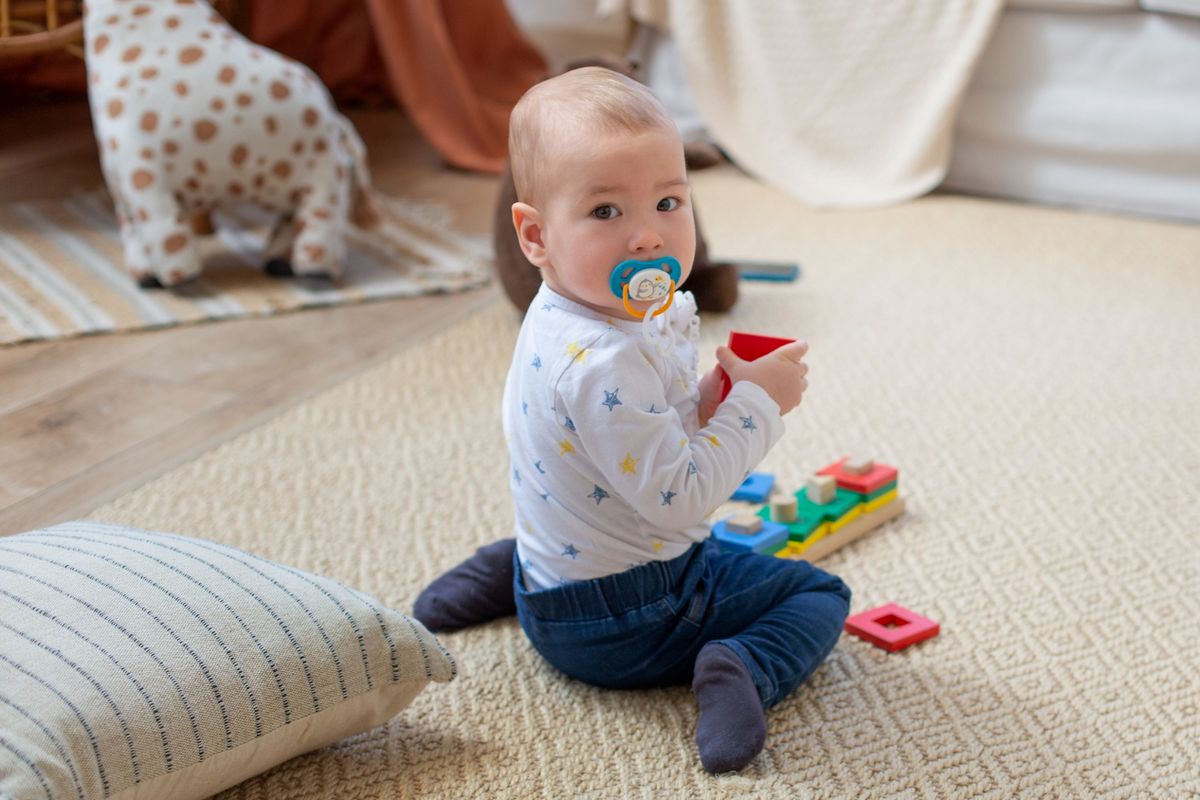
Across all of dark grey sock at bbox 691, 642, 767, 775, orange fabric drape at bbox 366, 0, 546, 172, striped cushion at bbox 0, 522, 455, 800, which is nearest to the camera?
striped cushion at bbox 0, 522, 455, 800

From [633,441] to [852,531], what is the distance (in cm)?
39

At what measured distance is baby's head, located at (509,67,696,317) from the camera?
79cm

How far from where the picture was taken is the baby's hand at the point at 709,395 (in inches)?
35.5

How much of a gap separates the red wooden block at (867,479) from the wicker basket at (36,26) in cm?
130

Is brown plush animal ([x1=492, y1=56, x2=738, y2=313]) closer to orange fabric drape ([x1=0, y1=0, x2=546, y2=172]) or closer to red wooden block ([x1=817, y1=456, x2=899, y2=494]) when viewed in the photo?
red wooden block ([x1=817, y1=456, x2=899, y2=494])

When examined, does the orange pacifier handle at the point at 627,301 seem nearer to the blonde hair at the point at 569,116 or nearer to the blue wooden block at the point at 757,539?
the blonde hair at the point at 569,116

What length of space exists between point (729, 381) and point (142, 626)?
0.42 m

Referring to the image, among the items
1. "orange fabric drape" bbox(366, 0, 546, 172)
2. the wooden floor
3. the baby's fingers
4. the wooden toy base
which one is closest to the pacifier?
the baby's fingers

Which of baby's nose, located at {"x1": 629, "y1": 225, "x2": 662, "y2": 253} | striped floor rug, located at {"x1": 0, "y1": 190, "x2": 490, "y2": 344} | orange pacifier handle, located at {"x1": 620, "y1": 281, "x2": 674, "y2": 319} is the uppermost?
baby's nose, located at {"x1": 629, "y1": 225, "x2": 662, "y2": 253}

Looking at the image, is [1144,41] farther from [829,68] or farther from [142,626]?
[142,626]

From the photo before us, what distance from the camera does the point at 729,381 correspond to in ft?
2.93

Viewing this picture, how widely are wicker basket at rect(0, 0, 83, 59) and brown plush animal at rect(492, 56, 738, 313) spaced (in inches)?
28.2

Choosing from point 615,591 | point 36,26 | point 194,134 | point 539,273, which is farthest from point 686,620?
point 36,26

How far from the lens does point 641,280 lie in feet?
2.59
